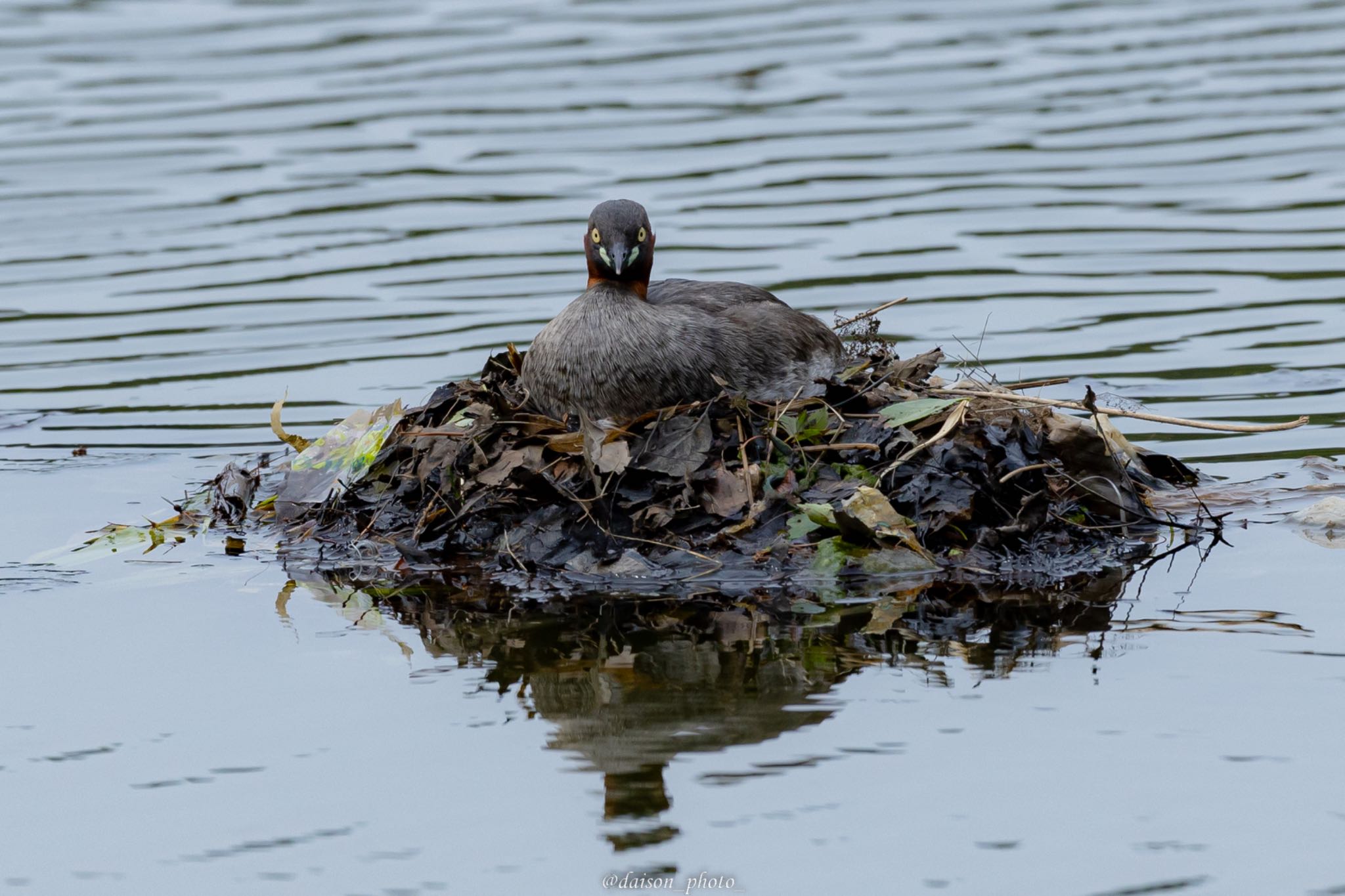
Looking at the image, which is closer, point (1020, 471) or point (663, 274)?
point (1020, 471)

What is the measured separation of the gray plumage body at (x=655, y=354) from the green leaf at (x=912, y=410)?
406mm

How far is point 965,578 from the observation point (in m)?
7.02

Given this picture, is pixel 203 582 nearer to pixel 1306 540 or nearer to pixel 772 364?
pixel 772 364

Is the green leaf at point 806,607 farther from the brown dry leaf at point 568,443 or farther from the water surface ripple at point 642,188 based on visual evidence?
the water surface ripple at point 642,188

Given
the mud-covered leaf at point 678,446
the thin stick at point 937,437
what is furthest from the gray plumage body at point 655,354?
the thin stick at point 937,437

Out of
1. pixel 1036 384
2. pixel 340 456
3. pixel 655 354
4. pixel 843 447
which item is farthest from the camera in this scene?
pixel 340 456

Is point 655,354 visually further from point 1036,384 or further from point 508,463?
point 1036,384

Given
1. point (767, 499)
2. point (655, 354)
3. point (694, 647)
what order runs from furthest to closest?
point (655, 354) → point (767, 499) → point (694, 647)

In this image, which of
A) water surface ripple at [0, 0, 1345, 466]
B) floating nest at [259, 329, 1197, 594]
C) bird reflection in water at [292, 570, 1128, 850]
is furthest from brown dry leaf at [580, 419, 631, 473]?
water surface ripple at [0, 0, 1345, 466]

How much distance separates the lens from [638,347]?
7418 millimetres

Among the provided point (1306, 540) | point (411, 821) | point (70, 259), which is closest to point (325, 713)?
point (411, 821)

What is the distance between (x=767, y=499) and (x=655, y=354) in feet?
2.42

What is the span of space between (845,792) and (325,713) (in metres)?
1.72

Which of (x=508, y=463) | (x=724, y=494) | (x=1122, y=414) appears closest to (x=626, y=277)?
(x=508, y=463)
